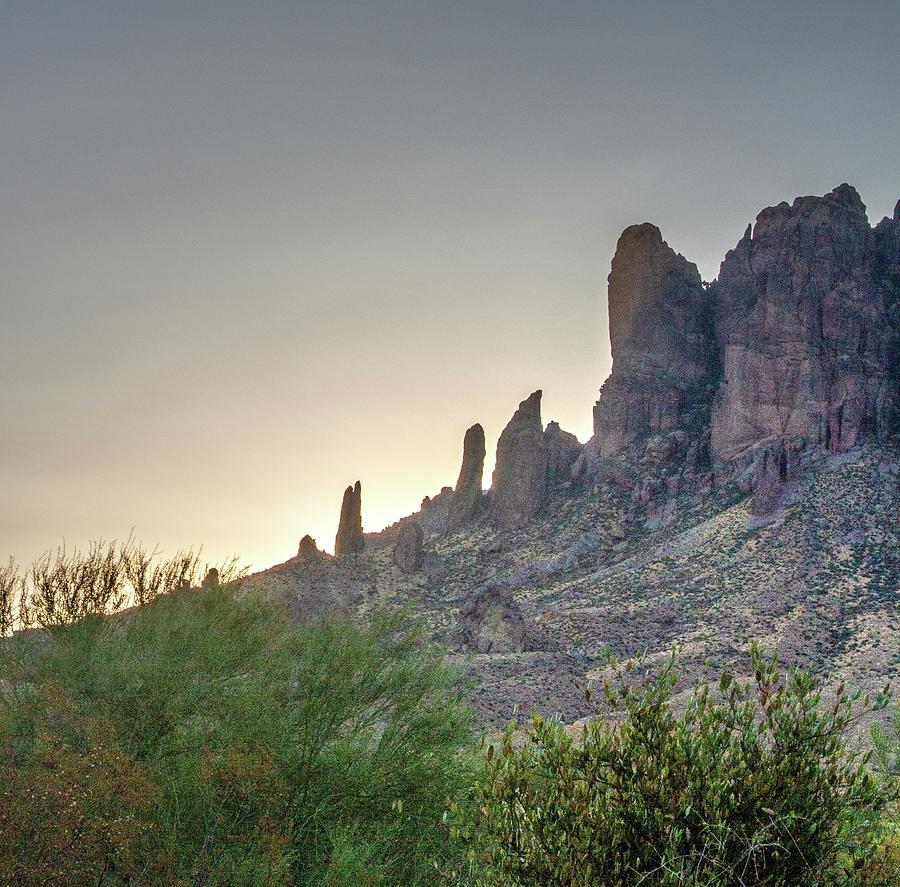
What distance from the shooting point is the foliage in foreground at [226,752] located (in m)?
10.5

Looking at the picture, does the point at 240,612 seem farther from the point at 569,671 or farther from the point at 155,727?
the point at 569,671

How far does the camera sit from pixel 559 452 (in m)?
117

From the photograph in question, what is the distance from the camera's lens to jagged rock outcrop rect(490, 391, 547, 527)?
110 metres

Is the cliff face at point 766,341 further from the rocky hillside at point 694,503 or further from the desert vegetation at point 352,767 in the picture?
the desert vegetation at point 352,767

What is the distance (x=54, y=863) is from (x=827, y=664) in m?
50.5

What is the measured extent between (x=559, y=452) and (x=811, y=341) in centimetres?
3721

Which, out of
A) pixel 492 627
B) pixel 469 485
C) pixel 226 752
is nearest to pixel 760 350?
pixel 469 485

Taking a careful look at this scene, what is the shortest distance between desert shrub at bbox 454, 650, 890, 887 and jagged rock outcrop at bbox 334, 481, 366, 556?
329 ft

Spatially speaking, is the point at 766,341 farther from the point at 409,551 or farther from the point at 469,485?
the point at 409,551

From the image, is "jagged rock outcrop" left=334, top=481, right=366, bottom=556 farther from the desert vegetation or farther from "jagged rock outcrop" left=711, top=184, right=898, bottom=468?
the desert vegetation

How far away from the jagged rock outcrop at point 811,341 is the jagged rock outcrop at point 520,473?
24.9 meters

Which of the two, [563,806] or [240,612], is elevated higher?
[240,612]

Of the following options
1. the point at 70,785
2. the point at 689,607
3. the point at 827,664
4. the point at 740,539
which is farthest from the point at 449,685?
the point at 740,539

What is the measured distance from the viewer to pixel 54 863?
370 inches
